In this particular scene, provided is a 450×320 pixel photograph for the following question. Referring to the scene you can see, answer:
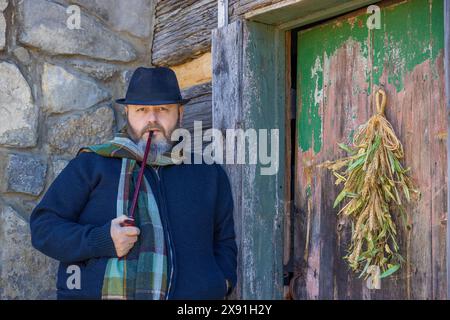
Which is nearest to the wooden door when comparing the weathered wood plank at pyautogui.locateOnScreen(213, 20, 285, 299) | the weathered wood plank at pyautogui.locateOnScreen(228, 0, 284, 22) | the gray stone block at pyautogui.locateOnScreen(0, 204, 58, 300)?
the weathered wood plank at pyautogui.locateOnScreen(213, 20, 285, 299)

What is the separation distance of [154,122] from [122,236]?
0.51 metres

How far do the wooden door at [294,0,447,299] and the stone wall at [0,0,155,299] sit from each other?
1.00 metres

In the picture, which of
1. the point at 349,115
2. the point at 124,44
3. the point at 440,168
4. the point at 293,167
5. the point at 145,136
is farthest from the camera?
the point at 124,44

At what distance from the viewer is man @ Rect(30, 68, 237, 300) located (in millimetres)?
2385

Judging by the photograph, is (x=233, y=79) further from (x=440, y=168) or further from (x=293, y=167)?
(x=440, y=168)

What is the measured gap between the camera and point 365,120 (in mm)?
2754

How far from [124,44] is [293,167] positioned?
113cm

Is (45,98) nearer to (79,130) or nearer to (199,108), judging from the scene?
(79,130)

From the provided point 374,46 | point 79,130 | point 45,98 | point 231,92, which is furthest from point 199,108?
point 374,46

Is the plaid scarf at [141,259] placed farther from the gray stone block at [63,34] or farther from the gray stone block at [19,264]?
the gray stone block at [63,34]

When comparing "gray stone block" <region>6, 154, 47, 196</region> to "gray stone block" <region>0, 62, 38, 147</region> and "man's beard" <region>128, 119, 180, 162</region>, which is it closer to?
"gray stone block" <region>0, 62, 38, 147</region>

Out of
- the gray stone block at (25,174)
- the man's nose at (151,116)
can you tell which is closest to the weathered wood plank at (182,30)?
the man's nose at (151,116)
